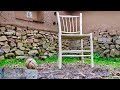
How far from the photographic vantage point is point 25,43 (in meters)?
5.16

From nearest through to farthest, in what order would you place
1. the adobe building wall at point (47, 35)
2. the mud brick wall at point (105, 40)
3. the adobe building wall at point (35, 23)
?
the adobe building wall at point (35, 23), the adobe building wall at point (47, 35), the mud brick wall at point (105, 40)

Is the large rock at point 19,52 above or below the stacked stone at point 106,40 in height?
below

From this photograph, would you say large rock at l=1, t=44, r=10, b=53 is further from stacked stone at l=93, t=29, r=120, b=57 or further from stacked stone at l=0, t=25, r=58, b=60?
stacked stone at l=93, t=29, r=120, b=57

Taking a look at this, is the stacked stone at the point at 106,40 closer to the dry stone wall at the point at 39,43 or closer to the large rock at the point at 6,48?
the dry stone wall at the point at 39,43

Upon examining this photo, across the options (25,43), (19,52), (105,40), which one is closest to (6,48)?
(19,52)

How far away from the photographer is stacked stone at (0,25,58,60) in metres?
4.78

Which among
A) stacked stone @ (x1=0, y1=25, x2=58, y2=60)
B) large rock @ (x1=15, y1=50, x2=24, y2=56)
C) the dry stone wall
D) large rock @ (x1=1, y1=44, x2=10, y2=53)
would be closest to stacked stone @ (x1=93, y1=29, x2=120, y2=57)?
the dry stone wall

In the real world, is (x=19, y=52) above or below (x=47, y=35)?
below

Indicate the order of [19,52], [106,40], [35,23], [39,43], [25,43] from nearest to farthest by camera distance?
[19,52] < [25,43] < [35,23] < [39,43] < [106,40]

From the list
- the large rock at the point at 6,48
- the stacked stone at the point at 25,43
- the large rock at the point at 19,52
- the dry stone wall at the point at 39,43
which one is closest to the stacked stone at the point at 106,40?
the dry stone wall at the point at 39,43

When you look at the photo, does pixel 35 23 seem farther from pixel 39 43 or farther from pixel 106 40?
pixel 106 40

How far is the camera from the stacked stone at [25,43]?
478 centimetres

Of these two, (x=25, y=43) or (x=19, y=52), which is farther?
(x=25, y=43)
